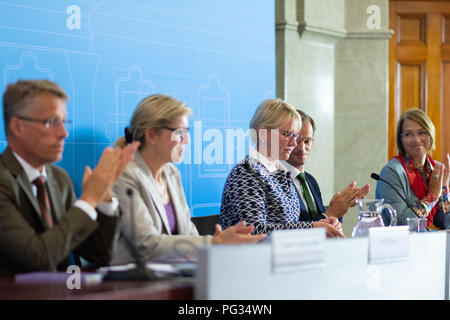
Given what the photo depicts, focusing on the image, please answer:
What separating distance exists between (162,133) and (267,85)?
160 cm

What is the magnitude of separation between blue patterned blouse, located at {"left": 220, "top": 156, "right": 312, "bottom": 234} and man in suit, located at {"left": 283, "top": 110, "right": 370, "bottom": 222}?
1.08ft

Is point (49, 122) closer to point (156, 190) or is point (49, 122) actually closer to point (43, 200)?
point (43, 200)

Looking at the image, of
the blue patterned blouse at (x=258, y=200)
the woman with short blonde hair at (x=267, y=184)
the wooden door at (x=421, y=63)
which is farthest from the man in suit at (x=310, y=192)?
the wooden door at (x=421, y=63)

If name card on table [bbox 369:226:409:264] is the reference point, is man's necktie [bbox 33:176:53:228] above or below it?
above

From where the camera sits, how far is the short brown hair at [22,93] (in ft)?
5.94

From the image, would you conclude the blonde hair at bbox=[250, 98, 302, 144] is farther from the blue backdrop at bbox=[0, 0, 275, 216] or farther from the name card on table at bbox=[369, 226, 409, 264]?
the name card on table at bbox=[369, 226, 409, 264]

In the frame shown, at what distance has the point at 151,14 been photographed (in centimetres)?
296

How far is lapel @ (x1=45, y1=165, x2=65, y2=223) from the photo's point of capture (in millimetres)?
1908

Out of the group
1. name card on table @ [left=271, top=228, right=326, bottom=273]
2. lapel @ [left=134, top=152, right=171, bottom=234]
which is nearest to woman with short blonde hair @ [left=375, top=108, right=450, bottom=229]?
lapel @ [left=134, top=152, right=171, bottom=234]

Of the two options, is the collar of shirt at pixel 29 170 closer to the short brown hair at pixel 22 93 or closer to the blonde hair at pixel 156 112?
the short brown hair at pixel 22 93

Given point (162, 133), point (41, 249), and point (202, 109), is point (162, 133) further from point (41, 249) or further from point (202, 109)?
point (202, 109)

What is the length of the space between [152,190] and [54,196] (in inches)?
16.4
